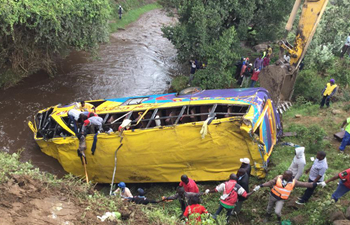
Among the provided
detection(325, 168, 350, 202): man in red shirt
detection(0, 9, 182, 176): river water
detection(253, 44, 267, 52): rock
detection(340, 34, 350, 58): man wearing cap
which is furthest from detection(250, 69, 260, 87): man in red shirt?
detection(325, 168, 350, 202): man in red shirt

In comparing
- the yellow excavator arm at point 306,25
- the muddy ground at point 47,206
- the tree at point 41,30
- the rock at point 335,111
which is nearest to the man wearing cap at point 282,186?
the muddy ground at point 47,206

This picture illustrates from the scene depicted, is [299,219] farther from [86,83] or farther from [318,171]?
[86,83]

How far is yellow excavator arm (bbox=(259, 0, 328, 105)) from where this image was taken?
10.0 meters

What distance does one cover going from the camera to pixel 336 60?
14117mm

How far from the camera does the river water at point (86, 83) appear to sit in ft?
34.8

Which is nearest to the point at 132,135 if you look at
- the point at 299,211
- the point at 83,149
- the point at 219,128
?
the point at 83,149

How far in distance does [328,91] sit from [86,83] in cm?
1140

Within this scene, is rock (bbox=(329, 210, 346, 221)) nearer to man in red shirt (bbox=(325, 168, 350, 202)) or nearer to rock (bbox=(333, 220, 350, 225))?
rock (bbox=(333, 220, 350, 225))

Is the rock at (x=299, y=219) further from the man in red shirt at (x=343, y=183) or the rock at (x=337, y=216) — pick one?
the man in red shirt at (x=343, y=183)

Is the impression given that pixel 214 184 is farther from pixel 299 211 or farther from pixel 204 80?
pixel 204 80

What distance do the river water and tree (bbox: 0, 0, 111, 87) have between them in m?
1.26

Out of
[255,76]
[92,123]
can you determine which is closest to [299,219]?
[92,123]

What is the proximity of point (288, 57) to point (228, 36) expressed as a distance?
8.90 feet

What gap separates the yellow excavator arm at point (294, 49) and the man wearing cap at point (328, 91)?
1291 millimetres
